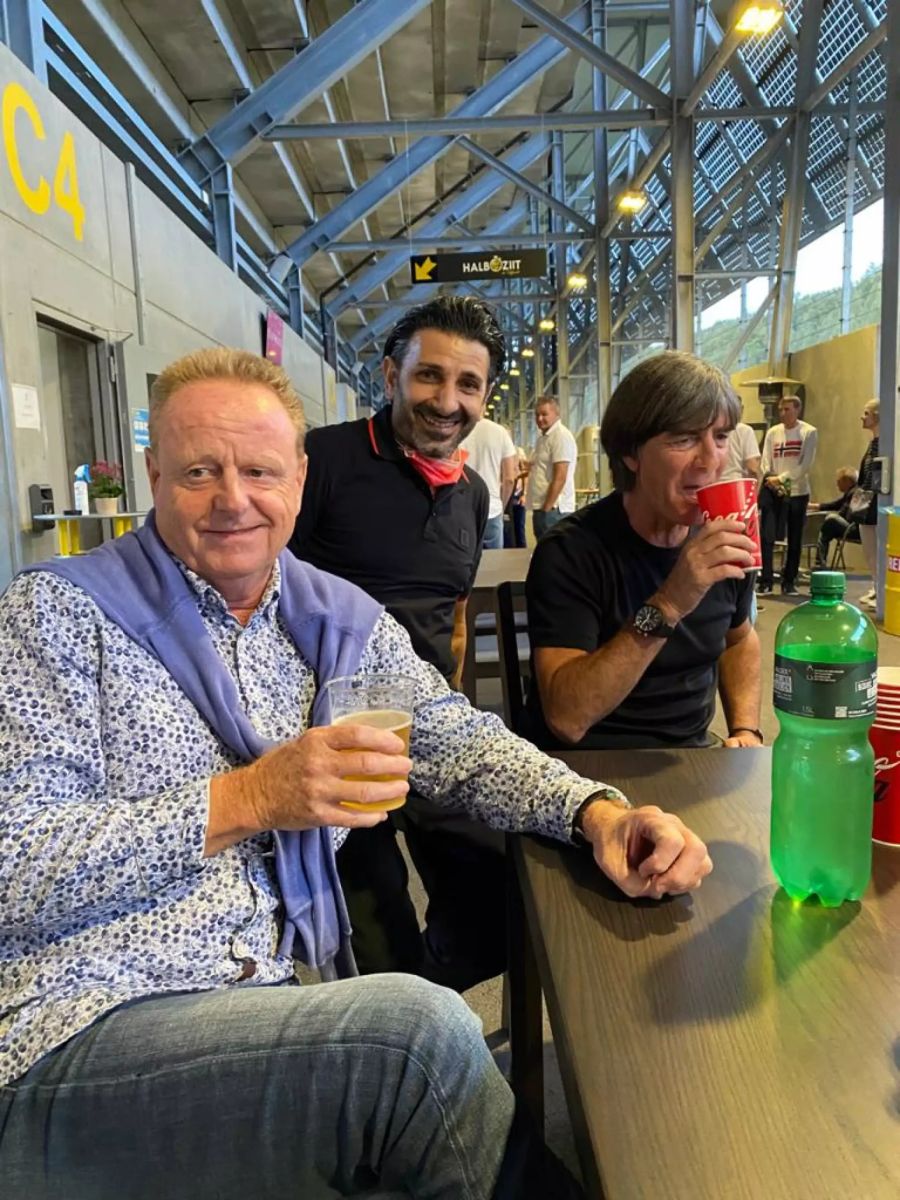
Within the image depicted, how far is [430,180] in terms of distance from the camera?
553 inches

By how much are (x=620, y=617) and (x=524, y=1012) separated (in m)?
0.73

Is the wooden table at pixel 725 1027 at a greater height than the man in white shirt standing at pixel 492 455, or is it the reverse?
the man in white shirt standing at pixel 492 455

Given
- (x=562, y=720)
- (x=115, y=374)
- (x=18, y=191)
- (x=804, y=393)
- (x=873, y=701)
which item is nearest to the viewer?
(x=873, y=701)

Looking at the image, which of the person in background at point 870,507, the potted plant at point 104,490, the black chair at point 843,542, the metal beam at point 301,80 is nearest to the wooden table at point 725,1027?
→ the potted plant at point 104,490

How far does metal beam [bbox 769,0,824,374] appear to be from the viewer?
8.75m

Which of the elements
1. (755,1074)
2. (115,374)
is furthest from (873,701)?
(115,374)

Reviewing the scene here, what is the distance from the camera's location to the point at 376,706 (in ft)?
3.47

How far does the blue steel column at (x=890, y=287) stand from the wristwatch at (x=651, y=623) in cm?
452

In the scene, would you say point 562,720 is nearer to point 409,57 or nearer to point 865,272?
point 865,272

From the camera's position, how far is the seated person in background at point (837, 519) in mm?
8188

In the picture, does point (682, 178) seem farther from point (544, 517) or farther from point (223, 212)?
point (223, 212)

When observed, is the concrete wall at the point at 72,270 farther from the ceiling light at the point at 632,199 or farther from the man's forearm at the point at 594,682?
the ceiling light at the point at 632,199

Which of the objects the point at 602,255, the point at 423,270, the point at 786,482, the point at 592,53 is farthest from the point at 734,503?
the point at 602,255

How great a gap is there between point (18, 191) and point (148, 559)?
4.41 meters
